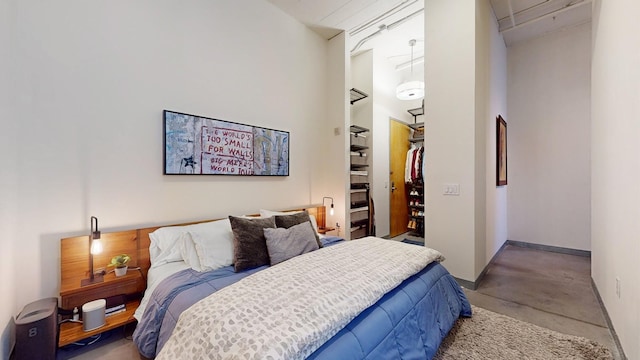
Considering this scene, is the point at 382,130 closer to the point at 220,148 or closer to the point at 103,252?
the point at 220,148

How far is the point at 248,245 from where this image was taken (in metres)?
1.97

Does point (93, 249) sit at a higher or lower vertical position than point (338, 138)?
lower

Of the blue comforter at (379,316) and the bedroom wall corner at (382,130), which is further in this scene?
the bedroom wall corner at (382,130)

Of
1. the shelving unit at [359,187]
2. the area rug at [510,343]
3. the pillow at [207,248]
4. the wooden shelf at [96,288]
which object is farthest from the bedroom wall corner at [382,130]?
the wooden shelf at [96,288]

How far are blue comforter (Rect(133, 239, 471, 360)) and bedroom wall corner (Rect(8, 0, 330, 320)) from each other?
0.83 m

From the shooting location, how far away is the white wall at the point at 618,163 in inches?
55.4

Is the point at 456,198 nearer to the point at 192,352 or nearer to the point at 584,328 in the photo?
the point at 584,328

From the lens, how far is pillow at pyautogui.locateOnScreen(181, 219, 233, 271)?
6.33 ft

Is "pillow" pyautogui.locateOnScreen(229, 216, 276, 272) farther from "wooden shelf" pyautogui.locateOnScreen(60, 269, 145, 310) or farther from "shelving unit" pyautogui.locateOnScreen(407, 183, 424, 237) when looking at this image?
"shelving unit" pyautogui.locateOnScreen(407, 183, 424, 237)

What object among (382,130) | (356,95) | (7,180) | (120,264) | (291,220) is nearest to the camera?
(7,180)

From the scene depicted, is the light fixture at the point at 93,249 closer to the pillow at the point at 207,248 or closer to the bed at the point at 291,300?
the bed at the point at 291,300

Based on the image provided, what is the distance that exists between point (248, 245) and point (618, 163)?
2644 mm

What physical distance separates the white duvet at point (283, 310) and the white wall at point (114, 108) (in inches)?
53.9

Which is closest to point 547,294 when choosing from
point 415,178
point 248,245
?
point 415,178
